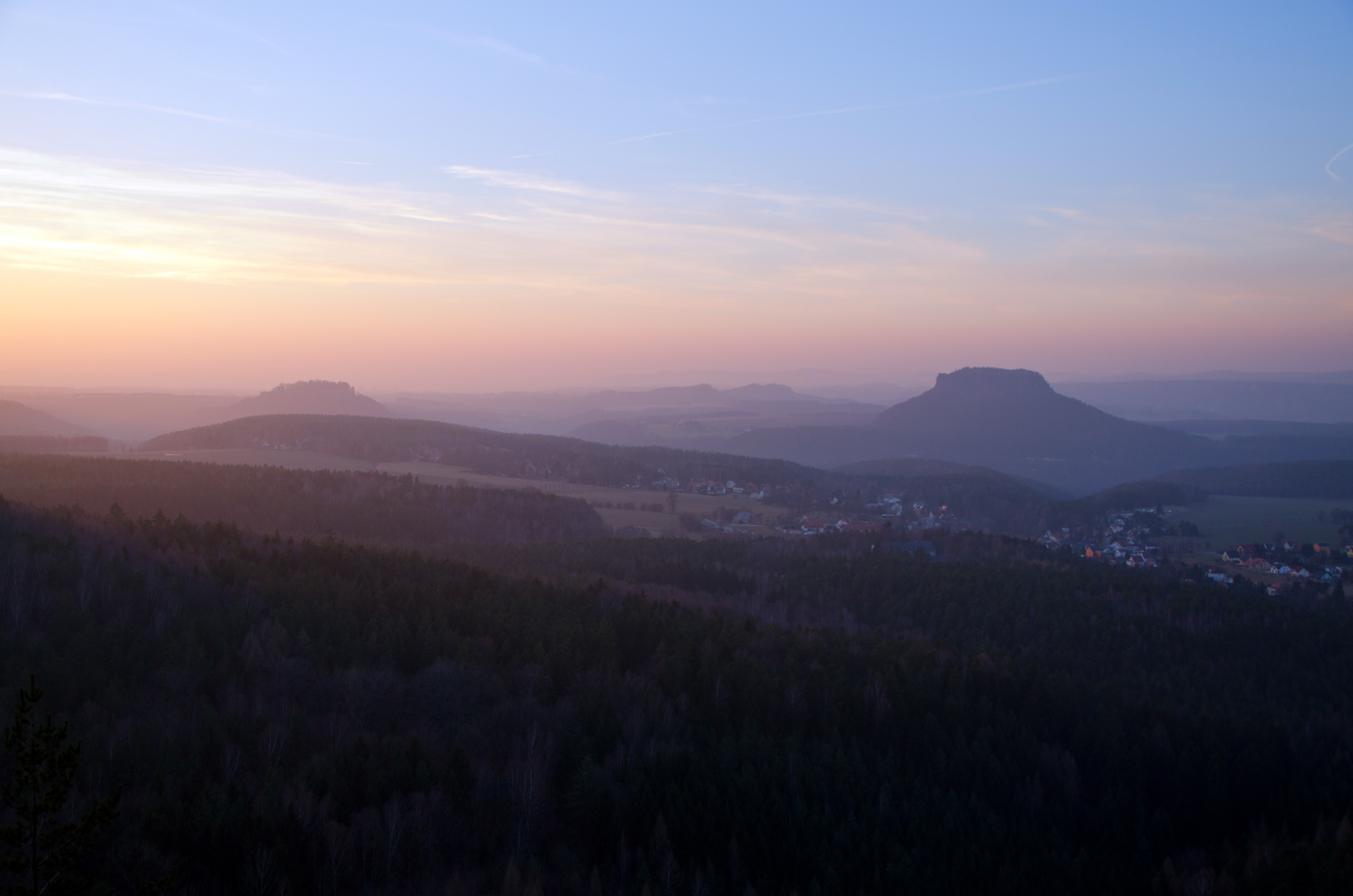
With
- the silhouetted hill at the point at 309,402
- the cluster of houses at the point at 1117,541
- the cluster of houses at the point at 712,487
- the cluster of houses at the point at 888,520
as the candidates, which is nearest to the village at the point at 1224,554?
the cluster of houses at the point at 1117,541

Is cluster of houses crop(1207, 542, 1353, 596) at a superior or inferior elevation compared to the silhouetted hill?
inferior

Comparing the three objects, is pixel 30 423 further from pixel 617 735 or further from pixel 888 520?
pixel 617 735

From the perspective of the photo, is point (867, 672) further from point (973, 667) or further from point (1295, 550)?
point (1295, 550)

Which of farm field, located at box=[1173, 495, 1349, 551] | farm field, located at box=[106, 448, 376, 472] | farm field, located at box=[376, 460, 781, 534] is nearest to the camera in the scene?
farm field, located at box=[1173, 495, 1349, 551]

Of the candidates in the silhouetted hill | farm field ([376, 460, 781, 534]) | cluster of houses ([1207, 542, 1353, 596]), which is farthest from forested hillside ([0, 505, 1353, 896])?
the silhouetted hill

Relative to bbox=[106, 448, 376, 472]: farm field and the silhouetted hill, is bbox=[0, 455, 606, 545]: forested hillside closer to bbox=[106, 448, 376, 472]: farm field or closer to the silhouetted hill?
bbox=[106, 448, 376, 472]: farm field

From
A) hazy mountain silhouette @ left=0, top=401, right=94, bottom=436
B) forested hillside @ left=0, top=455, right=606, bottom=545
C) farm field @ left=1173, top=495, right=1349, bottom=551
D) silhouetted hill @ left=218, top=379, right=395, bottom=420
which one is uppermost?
silhouetted hill @ left=218, top=379, right=395, bottom=420
